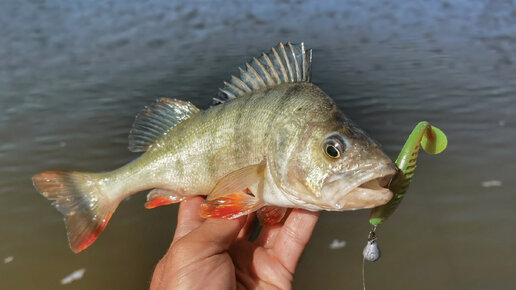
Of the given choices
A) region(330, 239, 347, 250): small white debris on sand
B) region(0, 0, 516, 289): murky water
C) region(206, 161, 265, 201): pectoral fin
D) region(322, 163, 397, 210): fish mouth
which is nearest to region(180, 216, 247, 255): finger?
region(206, 161, 265, 201): pectoral fin

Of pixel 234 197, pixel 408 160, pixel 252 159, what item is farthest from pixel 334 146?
pixel 234 197

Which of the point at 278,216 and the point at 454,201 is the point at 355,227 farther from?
the point at 278,216

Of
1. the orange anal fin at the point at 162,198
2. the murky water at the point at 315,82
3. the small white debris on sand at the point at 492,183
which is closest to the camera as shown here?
the orange anal fin at the point at 162,198

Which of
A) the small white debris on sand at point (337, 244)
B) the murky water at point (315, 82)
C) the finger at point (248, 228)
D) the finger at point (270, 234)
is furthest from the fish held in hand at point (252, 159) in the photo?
the small white debris on sand at point (337, 244)

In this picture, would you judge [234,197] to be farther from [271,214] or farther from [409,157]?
[409,157]

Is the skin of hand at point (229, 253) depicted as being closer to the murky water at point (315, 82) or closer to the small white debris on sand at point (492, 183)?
the murky water at point (315, 82)
